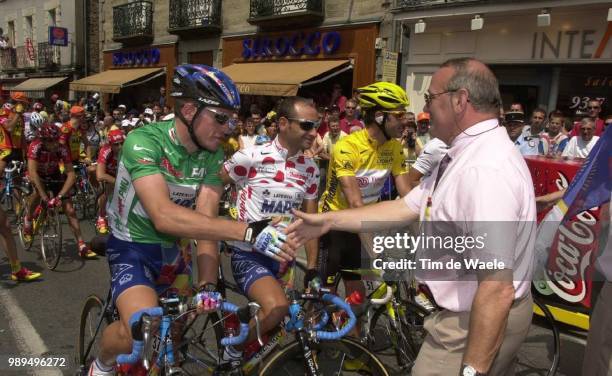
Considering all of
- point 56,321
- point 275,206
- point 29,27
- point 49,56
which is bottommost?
point 56,321

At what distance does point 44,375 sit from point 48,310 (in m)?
1.37

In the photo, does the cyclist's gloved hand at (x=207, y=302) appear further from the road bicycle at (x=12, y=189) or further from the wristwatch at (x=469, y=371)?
the road bicycle at (x=12, y=189)

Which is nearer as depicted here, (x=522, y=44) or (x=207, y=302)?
(x=207, y=302)

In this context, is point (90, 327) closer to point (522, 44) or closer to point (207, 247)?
point (207, 247)

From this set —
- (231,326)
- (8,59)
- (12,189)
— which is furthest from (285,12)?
(8,59)

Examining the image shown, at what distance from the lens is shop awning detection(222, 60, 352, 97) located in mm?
14719

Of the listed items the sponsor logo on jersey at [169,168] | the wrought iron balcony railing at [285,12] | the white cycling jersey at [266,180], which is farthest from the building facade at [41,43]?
the sponsor logo on jersey at [169,168]

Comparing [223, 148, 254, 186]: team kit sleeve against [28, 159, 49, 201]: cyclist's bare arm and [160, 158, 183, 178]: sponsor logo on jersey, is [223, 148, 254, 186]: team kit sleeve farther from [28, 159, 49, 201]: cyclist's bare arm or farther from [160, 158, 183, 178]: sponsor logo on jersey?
[28, 159, 49, 201]: cyclist's bare arm

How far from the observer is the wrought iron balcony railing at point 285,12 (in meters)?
15.6

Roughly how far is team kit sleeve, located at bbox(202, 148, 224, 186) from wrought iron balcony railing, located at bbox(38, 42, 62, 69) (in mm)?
32834

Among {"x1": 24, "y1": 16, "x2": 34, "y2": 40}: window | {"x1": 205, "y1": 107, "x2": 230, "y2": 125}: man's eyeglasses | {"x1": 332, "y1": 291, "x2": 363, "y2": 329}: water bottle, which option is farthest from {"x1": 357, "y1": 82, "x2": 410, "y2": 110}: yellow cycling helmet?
{"x1": 24, "y1": 16, "x2": 34, "y2": 40}: window

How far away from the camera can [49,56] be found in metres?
31.4

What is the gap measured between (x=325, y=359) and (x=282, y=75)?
14.0m

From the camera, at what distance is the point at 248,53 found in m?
18.7
